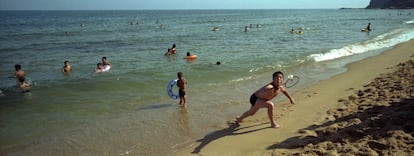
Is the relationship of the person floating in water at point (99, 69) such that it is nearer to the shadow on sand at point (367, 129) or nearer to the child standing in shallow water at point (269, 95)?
the child standing in shallow water at point (269, 95)

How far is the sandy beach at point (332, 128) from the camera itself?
17.6ft

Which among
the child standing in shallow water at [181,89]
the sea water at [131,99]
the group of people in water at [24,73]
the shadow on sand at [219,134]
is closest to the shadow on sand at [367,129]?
the shadow on sand at [219,134]

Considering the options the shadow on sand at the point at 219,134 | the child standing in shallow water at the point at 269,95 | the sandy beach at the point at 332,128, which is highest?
the child standing in shallow water at the point at 269,95

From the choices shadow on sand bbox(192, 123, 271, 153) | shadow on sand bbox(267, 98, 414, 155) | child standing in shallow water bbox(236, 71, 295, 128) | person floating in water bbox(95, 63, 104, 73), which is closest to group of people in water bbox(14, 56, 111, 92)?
person floating in water bbox(95, 63, 104, 73)

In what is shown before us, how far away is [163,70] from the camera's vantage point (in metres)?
15.7

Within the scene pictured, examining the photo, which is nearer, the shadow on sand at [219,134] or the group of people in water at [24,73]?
the shadow on sand at [219,134]

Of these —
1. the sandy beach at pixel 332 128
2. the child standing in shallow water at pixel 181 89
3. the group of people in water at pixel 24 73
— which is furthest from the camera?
the group of people in water at pixel 24 73

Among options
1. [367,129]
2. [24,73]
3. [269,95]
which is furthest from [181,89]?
[24,73]

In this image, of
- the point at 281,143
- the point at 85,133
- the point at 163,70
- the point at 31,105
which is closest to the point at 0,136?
the point at 85,133

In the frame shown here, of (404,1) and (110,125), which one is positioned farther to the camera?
(404,1)

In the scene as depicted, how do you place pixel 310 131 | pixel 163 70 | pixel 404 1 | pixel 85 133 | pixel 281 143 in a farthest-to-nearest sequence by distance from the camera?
pixel 404 1 → pixel 163 70 → pixel 85 133 → pixel 310 131 → pixel 281 143

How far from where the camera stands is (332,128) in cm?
631

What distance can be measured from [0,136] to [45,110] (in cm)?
204

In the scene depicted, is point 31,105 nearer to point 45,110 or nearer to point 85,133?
point 45,110
